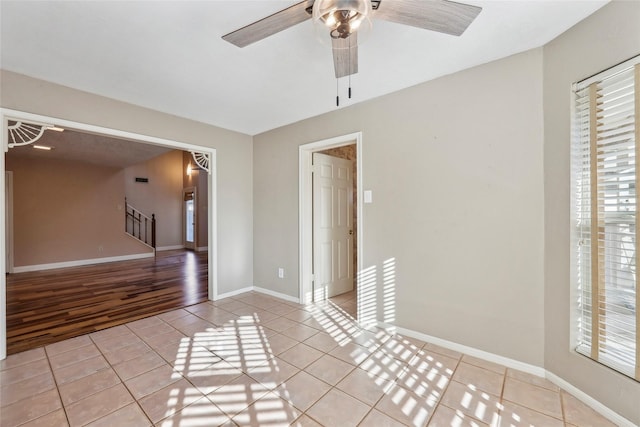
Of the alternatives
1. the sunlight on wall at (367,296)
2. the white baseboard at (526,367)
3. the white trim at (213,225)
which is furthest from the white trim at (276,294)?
the white baseboard at (526,367)

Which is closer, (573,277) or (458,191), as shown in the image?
(573,277)

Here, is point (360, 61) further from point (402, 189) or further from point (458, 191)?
point (458, 191)

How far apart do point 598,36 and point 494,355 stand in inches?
91.1

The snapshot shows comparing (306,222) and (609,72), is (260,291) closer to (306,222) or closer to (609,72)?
(306,222)

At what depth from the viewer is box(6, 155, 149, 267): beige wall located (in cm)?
573

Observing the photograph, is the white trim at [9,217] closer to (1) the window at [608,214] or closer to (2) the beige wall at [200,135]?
(2) the beige wall at [200,135]

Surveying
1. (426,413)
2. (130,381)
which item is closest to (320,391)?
(426,413)

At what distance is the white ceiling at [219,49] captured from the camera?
160 cm

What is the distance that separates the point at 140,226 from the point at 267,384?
802 cm

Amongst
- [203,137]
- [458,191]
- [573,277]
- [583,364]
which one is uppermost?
[203,137]

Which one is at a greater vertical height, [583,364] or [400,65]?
[400,65]

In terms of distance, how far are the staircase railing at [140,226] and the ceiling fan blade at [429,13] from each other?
8444 mm

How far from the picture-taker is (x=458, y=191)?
7.56 feet

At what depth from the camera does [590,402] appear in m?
1.64
